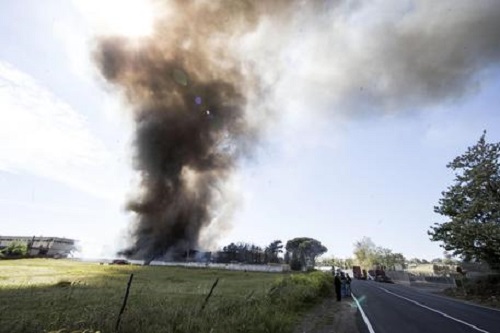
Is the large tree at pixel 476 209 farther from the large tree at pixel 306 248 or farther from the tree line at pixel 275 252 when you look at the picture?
the large tree at pixel 306 248

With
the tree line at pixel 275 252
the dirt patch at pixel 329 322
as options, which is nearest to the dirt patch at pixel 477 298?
the dirt patch at pixel 329 322

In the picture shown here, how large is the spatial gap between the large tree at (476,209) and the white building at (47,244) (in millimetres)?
134295

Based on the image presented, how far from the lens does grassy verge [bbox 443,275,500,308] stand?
1015 inches

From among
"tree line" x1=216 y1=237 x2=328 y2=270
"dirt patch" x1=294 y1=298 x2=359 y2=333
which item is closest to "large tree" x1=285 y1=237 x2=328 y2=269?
"tree line" x1=216 y1=237 x2=328 y2=270

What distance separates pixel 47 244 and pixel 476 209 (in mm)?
150620

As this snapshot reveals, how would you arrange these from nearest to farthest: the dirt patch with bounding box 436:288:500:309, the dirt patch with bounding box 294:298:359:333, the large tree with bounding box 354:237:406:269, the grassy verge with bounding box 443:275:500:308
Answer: the dirt patch with bounding box 294:298:359:333 → the dirt patch with bounding box 436:288:500:309 → the grassy verge with bounding box 443:275:500:308 → the large tree with bounding box 354:237:406:269

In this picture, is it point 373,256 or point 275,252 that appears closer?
point 373,256

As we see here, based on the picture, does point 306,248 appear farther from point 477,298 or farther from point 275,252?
point 477,298

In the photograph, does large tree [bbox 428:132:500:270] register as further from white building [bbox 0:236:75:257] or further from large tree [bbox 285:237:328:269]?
white building [bbox 0:236:75:257]

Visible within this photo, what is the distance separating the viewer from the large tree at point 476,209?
2506cm

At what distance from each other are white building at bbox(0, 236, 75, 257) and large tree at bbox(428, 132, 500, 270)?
13429 centimetres

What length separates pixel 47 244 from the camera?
139125mm

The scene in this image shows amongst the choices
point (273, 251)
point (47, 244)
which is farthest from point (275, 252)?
point (47, 244)

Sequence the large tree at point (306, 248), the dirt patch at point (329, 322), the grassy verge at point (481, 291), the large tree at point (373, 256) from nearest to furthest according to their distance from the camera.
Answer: the dirt patch at point (329, 322)
the grassy verge at point (481, 291)
the large tree at point (373, 256)
the large tree at point (306, 248)
